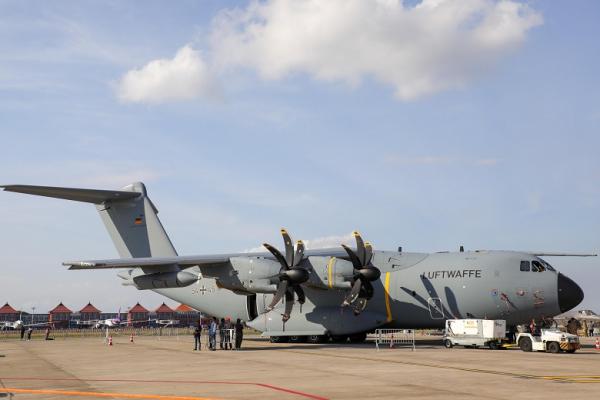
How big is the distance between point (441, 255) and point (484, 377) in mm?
15523

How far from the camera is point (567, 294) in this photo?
2711 centimetres

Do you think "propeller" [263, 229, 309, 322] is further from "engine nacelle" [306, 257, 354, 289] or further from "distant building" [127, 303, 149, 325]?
"distant building" [127, 303, 149, 325]

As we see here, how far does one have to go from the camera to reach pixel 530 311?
2755 cm

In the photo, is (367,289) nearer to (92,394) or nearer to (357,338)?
(357,338)

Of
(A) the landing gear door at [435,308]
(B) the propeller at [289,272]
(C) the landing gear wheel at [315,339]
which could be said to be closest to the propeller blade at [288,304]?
(B) the propeller at [289,272]

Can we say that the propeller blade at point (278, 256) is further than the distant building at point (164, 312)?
No

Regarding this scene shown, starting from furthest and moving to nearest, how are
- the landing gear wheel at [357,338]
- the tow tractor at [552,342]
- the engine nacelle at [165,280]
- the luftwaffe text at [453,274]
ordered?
the landing gear wheel at [357,338], the engine nacelle at [165,280], the luftwaffe text at [453,274], the tow tractor at [552,342]

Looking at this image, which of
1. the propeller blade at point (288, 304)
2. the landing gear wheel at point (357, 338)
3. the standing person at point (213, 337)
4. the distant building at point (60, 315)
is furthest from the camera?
the distant building at point (60, 315)

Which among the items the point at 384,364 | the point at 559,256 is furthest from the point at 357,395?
the point at 559,256

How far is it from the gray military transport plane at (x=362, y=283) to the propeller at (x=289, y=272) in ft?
0.14

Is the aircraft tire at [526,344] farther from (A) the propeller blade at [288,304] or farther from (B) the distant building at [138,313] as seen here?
(B) the distant building at [138,313]

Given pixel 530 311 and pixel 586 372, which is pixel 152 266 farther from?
pixel 586 372

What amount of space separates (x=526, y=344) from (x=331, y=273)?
328 inches

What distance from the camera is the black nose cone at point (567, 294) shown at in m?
27.1
